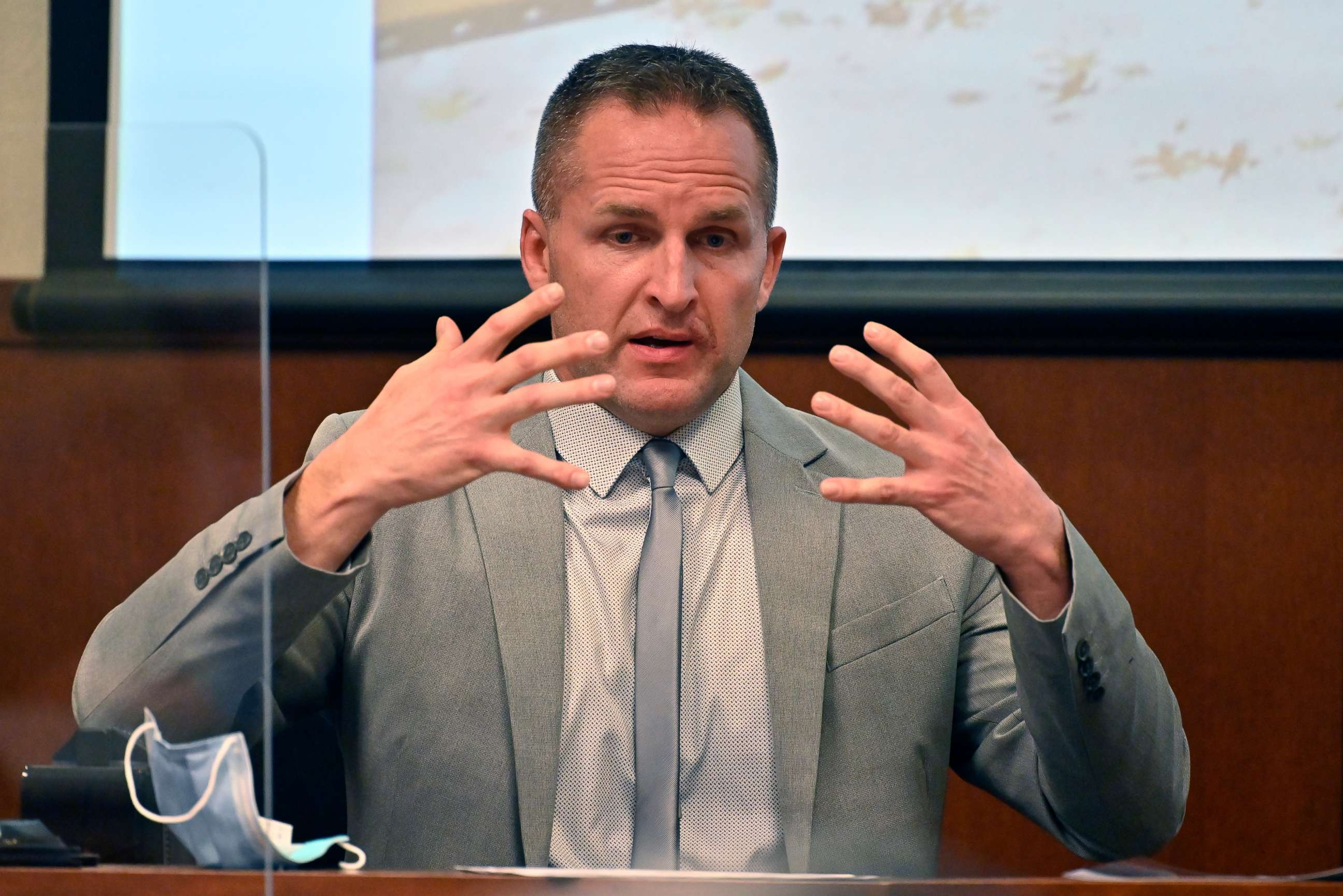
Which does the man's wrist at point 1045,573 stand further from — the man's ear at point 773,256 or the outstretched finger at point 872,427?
the man's ear at point 773,256

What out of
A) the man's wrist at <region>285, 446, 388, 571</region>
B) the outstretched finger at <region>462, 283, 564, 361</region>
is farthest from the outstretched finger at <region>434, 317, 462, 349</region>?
the man's wrist at <region>285, 446, 388, 571</region>

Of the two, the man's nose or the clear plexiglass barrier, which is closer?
the clear plexiglass barrier

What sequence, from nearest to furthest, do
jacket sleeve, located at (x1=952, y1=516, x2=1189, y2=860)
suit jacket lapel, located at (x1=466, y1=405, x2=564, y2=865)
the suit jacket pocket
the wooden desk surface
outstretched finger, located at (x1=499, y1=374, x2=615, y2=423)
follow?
1. the wooden desk surface
2. outstretched finger, located at (x1=499, y1=374, x2=615, y2=423)
3. jacket sleeve, located at (x1=952, y1=516, x2=1189, y2=860)
4. suit jacket lapel, located at (x1=466, y1=405, x2=564, y2=865)
5. the suit jacket pocket

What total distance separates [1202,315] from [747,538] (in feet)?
2.59

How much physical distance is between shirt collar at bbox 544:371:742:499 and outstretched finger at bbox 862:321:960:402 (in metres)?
0.33

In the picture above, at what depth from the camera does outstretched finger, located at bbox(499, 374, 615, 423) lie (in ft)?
3.20

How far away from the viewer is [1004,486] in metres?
1.07

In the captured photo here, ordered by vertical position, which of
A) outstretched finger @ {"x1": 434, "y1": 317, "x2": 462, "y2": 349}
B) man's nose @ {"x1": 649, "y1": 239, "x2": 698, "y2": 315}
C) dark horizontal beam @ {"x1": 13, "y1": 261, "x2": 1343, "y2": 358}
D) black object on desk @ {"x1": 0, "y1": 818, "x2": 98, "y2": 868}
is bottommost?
black object on desk @ {"x1": 0, "y1": 818, "x2": 98, "y2": 868}

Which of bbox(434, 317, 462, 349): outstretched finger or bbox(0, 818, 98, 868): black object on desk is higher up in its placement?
bbox(434, 317, 462, 349): outstretched finger

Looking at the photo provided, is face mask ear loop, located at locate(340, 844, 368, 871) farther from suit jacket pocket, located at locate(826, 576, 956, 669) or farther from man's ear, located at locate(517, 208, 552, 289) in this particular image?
man's ear, located at locate(517, 208, 552, 289)

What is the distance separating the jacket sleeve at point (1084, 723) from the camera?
1086 mm

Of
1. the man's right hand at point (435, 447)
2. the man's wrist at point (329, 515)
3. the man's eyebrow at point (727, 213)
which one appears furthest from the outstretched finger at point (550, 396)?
the man's eyebrow at point (727, 213)

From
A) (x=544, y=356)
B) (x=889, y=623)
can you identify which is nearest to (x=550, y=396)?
(x=544, y=356)

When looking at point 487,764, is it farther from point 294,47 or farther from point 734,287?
point 294,47
